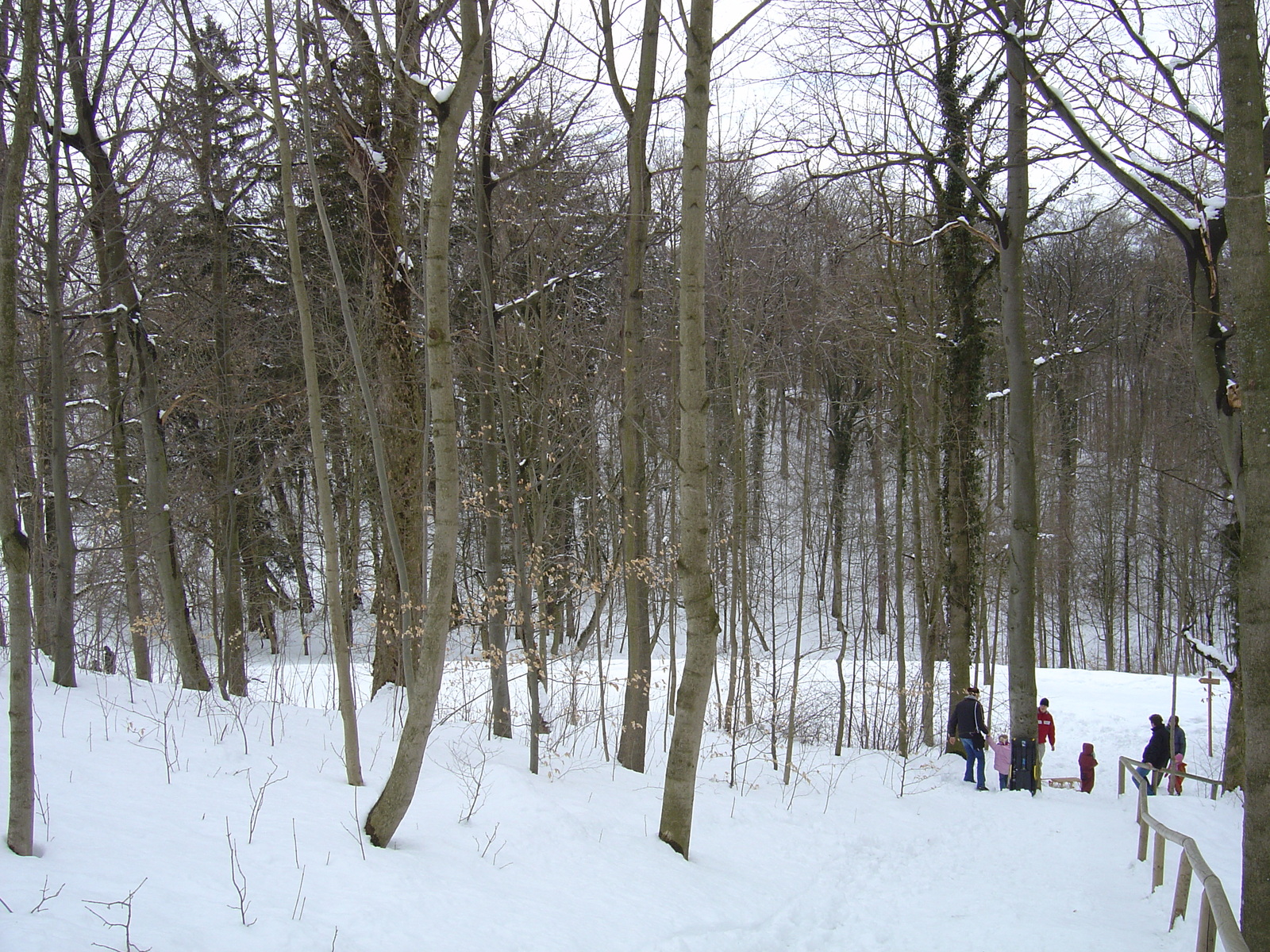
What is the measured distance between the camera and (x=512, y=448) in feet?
27.4

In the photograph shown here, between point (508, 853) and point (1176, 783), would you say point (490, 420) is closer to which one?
point (508, 853)

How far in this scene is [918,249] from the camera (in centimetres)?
1548

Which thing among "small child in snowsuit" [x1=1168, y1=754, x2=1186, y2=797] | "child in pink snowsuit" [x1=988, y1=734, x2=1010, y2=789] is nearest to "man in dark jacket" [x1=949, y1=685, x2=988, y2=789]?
"child in pink snowsuit" [x1=988, y1=734, x2=1010, y2=789]

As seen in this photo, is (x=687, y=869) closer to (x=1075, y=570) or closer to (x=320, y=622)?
(x=320, y=622)

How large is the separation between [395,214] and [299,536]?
43.1 ft

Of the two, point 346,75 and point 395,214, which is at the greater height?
point 346,75

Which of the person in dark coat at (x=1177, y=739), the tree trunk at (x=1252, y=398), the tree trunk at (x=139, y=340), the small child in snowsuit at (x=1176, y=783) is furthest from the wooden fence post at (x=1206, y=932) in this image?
the tree trunk at (x=139, y=340)

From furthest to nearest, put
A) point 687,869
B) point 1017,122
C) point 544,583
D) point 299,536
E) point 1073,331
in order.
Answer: point 1073,331
point 299,536
point 544,583
point 1017,122
point 687,869

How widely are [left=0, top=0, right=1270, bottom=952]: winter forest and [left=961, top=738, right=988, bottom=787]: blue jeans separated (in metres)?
0.53

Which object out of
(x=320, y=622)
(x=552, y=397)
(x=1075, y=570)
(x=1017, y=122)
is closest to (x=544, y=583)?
(x=552, y=397)

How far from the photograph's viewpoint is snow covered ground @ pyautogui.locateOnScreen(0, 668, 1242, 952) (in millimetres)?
3785

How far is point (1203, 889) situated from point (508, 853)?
4079 millimetres

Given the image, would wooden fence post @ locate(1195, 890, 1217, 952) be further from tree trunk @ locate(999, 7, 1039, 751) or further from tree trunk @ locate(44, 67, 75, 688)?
tree trunk @ locate(44, 67, 75, 688)

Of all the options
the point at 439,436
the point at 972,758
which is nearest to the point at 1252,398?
the point at 439,436
